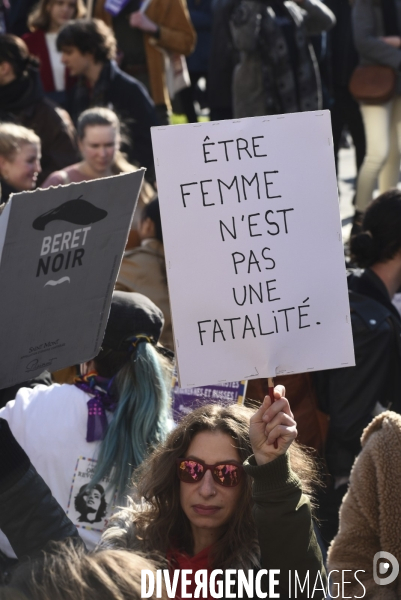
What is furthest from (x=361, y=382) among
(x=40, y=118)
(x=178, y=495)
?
(x=40, y=118)

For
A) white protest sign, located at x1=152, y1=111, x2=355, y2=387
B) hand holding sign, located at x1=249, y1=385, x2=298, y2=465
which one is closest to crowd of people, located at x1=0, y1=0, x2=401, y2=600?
hand holding sign, located at x1=249, y1=385, x2=298, y2=465

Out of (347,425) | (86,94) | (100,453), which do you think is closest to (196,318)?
(100,453)

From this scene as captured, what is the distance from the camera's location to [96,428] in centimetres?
307

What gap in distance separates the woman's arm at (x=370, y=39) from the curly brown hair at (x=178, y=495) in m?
5.13

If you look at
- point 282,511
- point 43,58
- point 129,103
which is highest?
point 43,58

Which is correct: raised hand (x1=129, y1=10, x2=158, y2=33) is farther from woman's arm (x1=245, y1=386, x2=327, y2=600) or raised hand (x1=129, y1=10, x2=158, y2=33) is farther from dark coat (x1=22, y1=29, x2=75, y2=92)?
woman's arm (x1=245, y1=386, x2=327, y2=600)

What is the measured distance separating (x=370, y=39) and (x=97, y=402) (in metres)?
5.03

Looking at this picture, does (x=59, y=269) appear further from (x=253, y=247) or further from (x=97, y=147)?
(x=97, y=147)

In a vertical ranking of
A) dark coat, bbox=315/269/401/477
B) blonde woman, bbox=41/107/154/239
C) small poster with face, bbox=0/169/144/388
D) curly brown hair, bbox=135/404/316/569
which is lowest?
dark coat, bbox=315/269/401/477

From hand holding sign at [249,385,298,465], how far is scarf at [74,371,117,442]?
769mm

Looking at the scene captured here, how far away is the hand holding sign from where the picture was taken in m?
2.38

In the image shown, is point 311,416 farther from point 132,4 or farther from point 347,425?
point 132,4

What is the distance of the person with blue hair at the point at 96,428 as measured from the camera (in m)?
3.04

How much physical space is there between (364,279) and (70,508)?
1.63m
